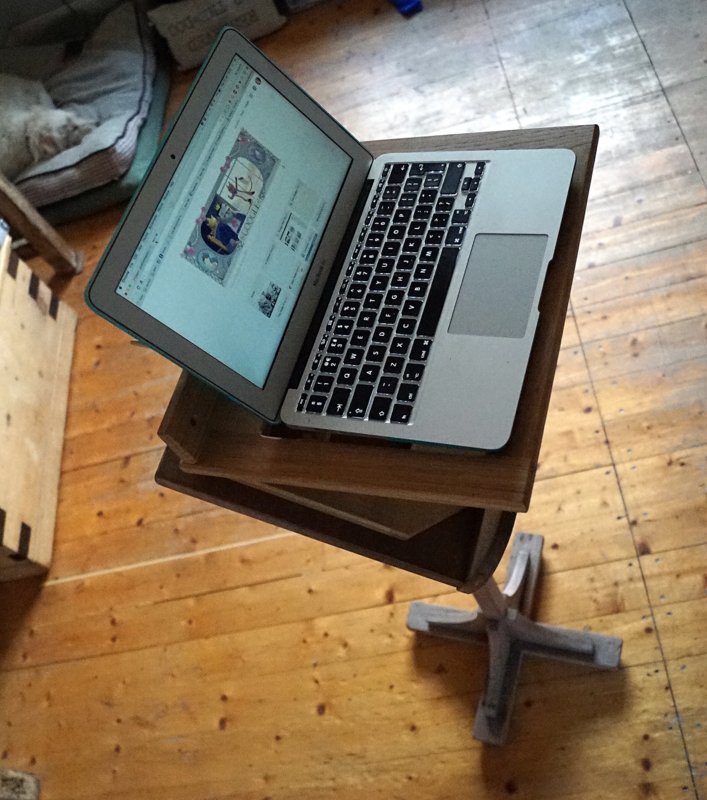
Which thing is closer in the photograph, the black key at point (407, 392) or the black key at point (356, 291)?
the black key at point (407, 392)

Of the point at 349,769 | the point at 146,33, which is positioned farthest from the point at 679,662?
the point at 146,33

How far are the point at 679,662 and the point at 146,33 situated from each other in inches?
88.2

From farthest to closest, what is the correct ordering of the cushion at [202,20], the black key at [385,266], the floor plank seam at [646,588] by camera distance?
the cushion at [202,20] → the floor plank seam at [646,588] → the black key at [385,266]

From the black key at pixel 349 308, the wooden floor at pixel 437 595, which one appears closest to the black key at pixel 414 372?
the black key at pixel 349 308

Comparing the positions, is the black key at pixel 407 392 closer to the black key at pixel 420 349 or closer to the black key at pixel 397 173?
the black key at pixel 420 349

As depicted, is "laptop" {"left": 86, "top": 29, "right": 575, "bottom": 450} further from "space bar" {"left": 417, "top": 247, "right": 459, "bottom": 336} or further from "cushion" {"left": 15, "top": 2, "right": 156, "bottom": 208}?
"cushion" {"left": 15, "top": 2, "right": 156, "bottom": 208}

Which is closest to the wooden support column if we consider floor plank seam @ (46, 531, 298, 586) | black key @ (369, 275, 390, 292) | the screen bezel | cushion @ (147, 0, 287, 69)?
cushion @ (147, 0, 287, 69)

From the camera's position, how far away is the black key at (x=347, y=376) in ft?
2.88

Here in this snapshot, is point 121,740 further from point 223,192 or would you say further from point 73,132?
point 73,132

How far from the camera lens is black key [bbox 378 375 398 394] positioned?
0.84 meters

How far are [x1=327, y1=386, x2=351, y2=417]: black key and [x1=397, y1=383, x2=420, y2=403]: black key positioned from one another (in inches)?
2.4

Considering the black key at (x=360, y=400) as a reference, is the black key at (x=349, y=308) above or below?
above

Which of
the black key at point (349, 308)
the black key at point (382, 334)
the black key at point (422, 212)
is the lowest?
the black key at point (382, 334)

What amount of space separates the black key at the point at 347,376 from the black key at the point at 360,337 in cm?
4
